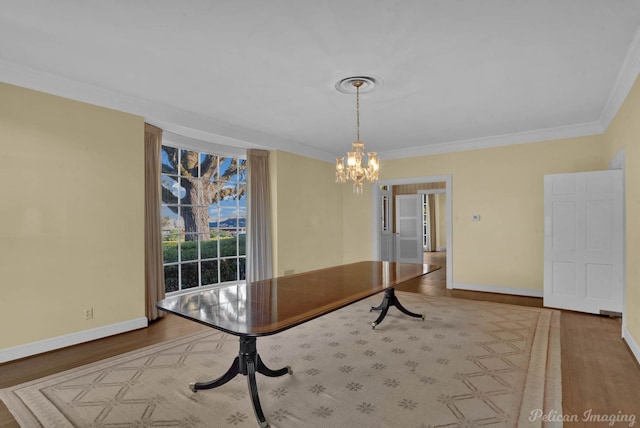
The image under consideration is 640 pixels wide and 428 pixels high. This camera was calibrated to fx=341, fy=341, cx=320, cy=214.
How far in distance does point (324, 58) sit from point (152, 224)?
2781 millimetres

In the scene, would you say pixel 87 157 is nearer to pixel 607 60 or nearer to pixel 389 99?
pixel 389 99

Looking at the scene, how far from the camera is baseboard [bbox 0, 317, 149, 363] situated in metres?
2.90

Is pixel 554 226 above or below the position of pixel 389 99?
below

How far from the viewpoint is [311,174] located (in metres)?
6.30

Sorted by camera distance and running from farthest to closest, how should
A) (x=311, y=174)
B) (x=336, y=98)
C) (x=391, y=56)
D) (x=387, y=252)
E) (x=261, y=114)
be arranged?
(x=387, y=252) < (x=311, y=174) < (x=261, y=114) < (x=336, y=98) < (x=391, y=56)

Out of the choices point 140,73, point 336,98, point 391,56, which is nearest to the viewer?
point 391,56

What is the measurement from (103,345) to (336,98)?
3.38m

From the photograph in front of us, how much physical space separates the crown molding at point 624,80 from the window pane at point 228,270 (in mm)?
5120

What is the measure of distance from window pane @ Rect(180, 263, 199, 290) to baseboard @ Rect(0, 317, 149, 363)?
0.99m

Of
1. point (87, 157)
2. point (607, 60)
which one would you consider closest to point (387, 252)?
point (607, 60)

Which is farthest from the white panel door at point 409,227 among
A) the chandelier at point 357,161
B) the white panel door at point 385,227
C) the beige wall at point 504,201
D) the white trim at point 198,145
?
the chandelier at point 357,161

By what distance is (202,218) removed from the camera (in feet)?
16.4

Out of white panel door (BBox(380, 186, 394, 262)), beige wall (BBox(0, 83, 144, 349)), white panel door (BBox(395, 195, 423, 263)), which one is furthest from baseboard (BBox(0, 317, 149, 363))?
white panel door (BBox(395, 195, 423, 263))

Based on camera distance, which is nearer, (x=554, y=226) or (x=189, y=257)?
(x=554, y=226)
